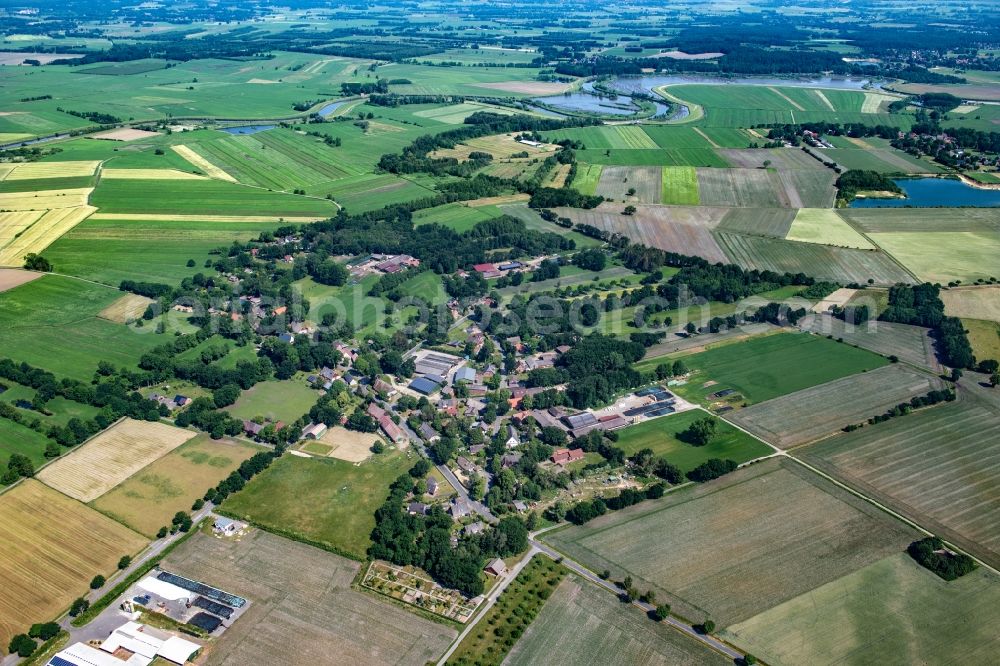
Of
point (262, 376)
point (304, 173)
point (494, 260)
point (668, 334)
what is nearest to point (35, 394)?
point (262, 376)

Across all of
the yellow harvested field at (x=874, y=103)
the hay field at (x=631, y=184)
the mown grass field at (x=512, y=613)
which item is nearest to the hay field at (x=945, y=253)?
the hay field at (x=631, y=184)

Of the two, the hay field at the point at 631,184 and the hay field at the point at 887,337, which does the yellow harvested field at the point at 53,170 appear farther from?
the hay field at the point at 887,337

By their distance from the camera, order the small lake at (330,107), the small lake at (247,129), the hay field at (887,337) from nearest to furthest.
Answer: the hay field at (887,337)
the small lake at (247,129)
the small lake at (330,107)

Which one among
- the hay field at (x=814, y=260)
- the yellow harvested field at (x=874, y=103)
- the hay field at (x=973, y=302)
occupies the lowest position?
the hay field at (x=973, y=302)

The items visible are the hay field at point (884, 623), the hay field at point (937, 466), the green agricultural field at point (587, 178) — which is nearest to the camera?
the hay field at point (884, 623)

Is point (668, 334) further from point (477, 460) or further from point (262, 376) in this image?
point (262, 376)

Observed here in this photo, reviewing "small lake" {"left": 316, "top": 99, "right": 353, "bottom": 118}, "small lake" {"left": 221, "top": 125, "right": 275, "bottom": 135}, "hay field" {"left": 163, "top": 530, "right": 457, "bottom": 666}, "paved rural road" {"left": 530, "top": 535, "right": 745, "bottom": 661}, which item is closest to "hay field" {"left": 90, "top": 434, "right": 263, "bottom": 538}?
"hay field" {"left": 163, "top": 530, "right": 457, "bottom": 666}
